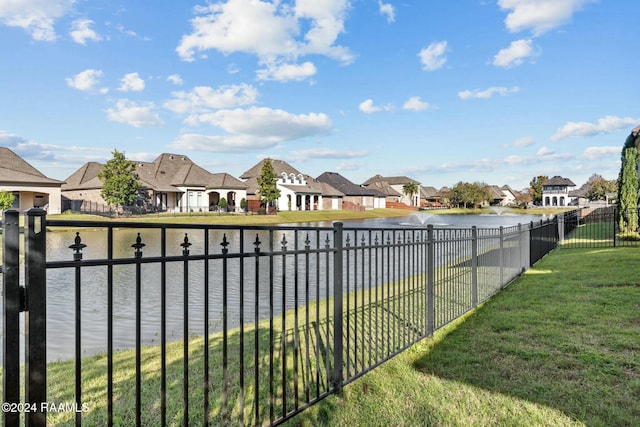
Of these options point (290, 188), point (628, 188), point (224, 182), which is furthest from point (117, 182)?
point (628, 188)

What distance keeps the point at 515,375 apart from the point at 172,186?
4890 centimetres

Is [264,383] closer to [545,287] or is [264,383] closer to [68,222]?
[68,222]

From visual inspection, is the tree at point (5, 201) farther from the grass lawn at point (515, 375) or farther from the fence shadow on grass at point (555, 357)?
the fence shadow on grass at point (555, 357)

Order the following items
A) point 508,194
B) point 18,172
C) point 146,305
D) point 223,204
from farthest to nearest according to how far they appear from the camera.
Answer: point 508,194 < point 223,204 < point 18,172 < point 146,305

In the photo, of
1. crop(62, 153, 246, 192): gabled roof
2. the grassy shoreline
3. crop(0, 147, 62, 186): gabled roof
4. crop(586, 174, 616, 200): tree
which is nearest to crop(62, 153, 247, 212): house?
crop(62, 153, 246, 192): gabled roof

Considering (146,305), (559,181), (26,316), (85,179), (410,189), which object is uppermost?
(559,181)

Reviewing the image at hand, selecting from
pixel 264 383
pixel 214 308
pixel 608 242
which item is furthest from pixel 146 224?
A: pixel 608 242

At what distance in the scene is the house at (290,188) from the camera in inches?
2218

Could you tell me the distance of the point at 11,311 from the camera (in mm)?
1666

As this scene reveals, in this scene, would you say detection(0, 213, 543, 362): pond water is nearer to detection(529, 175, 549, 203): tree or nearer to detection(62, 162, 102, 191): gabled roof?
detection(62, 162, 102, 191): gabled roof

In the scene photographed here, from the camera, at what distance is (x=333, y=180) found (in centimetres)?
8025

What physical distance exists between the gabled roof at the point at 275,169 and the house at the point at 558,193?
69443mm

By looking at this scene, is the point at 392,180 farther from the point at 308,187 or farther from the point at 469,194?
the point at 308,187

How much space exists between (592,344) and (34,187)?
43.4m
